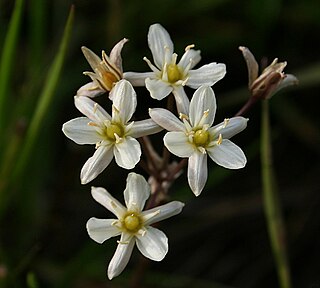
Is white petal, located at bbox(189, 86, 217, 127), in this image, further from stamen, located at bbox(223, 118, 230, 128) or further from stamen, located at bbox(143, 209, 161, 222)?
stamen, located at bbox(143, 209, 161, 222)

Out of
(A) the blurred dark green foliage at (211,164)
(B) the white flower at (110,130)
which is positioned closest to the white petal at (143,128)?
(B) the white flower at (110,130)

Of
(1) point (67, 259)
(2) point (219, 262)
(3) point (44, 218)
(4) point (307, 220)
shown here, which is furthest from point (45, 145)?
(4) point (307, 220)

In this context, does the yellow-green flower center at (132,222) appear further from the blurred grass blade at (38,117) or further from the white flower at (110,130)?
the blurred grass blade at (38,117)

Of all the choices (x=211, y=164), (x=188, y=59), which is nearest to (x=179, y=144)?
(x=188, y=59)

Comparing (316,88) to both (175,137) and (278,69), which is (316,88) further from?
(175,137)

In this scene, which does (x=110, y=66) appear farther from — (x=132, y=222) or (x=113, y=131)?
(x=132, y=222)

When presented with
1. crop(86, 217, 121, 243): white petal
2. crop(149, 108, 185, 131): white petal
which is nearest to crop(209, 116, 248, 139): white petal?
crop(149, 108, 185, 131): white petal
